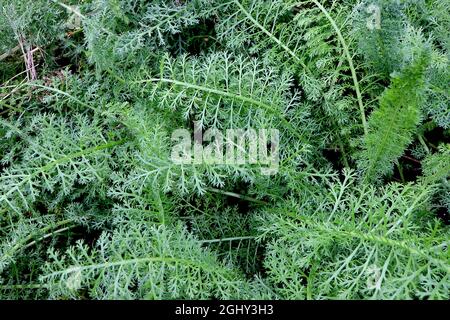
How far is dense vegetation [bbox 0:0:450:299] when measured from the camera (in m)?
1.67

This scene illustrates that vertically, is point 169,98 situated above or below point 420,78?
below

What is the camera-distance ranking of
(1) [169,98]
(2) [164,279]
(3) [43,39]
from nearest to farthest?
(2) [164,279] < (1) [169,98] < (3) [43,39]

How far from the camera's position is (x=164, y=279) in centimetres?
172

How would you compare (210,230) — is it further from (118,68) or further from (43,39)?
(43,39)

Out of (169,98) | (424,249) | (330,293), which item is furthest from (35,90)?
(424,249)

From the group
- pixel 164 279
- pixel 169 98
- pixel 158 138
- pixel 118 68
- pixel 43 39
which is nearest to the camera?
pixel 164 279

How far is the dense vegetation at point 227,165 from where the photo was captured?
1.67m

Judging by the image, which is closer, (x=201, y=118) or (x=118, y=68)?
(x=201, y=118)

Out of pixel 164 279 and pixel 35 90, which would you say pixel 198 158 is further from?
pixel 35 90

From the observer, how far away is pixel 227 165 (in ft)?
5.90

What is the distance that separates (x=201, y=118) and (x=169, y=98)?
138 mm

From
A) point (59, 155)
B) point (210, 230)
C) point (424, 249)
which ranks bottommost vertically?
point (210, 230)

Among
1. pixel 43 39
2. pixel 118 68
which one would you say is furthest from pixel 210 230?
pixel 43 39

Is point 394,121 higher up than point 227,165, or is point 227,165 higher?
point 394,121
